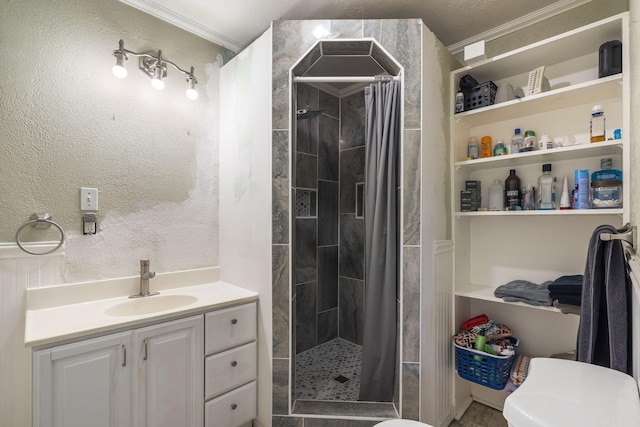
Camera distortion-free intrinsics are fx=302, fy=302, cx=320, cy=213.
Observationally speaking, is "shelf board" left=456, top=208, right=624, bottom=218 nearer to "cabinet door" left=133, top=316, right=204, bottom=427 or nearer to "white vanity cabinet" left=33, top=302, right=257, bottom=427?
"white vanity cabinet" left=33, top=302, right=257, bottom=427

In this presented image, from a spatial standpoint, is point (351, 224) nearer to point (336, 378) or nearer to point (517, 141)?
point (336, 378)

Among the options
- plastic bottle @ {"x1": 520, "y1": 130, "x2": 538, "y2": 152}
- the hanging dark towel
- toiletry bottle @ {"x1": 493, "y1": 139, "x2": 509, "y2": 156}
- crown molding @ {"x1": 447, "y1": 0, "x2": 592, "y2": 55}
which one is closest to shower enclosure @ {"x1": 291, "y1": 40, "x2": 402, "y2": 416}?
crown molding @ {"x1": 447, "y1": 0, "x2": 592, "y2": 55}

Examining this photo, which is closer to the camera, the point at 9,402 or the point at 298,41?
the point at 9,402

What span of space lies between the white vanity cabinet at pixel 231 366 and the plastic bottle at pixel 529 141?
1880mm

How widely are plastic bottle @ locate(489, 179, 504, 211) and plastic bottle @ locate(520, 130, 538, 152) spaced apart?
0.88 ft

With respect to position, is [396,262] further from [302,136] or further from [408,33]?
[302,136]

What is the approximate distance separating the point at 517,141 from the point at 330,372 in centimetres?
210

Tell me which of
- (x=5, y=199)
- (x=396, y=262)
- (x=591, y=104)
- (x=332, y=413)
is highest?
(x=591, y=104)

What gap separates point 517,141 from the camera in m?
1.85

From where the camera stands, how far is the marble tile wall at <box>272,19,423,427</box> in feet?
5.49

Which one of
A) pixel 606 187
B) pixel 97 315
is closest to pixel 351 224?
pixel 606 187

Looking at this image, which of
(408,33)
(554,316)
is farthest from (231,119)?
(554,316)

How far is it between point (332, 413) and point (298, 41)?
211 cm

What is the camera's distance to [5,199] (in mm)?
1443
